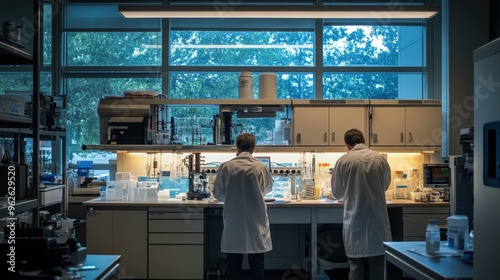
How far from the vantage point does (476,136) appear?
1.93 meters

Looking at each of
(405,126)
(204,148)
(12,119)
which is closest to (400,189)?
(405,126)

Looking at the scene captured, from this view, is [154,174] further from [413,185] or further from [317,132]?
[413,185]

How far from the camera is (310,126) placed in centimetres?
525

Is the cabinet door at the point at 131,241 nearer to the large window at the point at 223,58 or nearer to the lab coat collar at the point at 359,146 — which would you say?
the large window at the point at 223,58

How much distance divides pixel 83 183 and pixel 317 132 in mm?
2970

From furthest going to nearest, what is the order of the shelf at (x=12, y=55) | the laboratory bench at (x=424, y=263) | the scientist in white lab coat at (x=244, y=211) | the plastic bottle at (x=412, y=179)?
the plastic bottle at (x=412, y=179) → the scientist in white lab coat at (x=244, y=211) → the shelf at (x=12, y=55) → the laboratory bench at (x=424, y=263)

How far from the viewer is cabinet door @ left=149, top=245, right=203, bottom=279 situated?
15.9ft

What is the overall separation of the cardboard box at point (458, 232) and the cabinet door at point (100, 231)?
3.43 meters

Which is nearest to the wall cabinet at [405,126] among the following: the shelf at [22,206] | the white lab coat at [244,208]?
the white lab coat at [244,208]

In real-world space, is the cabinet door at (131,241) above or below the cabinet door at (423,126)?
below

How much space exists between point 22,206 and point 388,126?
3996mm

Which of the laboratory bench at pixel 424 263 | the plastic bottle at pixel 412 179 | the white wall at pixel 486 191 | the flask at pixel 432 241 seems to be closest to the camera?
the white wall at pixel 486 191

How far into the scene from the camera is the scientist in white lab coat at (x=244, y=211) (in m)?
3.99

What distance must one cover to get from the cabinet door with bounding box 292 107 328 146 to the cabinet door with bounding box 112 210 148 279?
192 cm
